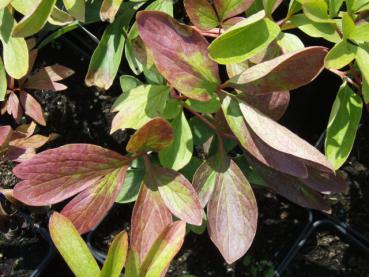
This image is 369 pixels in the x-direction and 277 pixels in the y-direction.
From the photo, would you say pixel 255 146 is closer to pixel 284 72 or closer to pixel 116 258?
pixel 284 72

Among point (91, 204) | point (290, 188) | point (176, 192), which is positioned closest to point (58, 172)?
point (91, 204)

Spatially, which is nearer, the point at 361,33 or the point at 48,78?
the point at 361,33

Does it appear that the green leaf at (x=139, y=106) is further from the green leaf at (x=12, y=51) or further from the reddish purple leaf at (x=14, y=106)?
the reddish purple leaf at (x=14, y=106)

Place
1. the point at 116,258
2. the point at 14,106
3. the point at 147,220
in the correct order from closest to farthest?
1. the point at 116,258
2. the point at 147,220
3. the point at 14,106

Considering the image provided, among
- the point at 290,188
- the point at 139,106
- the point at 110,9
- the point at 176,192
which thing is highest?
the point at 110,9

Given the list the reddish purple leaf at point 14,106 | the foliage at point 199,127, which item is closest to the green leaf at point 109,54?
the foliage at point 199,127

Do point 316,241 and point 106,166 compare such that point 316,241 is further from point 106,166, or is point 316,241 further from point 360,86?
point 106,166

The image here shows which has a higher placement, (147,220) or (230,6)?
(230,6)
